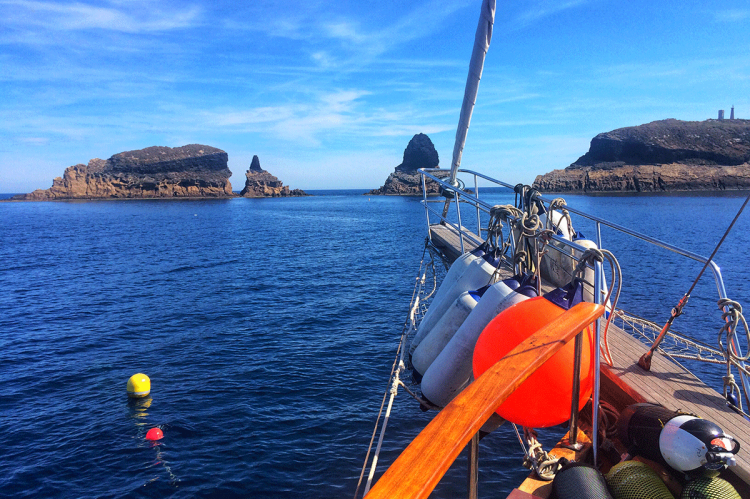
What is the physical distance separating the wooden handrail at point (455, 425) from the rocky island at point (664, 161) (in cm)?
11646

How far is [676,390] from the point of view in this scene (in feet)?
14.5

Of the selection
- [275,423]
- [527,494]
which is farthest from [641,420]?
[275,423]

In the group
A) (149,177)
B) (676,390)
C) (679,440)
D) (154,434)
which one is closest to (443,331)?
(676,390)

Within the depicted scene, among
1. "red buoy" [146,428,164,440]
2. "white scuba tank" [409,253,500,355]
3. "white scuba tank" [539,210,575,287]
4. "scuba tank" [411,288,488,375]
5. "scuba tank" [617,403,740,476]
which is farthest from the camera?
"red buoy" [146,428,164,440]

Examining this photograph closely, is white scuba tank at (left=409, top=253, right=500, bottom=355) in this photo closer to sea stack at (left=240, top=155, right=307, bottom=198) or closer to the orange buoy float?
the orange buoy float

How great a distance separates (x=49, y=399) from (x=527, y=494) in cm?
1345

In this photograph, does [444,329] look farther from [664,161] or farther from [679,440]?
[664,161]

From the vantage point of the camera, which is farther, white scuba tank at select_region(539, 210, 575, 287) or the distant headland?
the distant headland

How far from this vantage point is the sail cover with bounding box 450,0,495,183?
6242 mm

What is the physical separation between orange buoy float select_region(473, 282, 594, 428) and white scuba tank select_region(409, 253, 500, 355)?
2.64 m

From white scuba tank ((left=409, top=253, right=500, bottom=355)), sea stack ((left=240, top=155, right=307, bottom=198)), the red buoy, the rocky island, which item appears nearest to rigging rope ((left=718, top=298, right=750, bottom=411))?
white scuba tank ((left=409, top=253, right=500, bottom=355))

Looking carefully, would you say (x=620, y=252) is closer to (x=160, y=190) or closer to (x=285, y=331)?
(x=285, y=331)

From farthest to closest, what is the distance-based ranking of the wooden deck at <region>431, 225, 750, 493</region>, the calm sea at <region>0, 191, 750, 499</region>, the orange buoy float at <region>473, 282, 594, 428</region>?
the calm sea at <region>0, 191, 750, 499</region>
the wooden deck at <region>431, 225, 750, 493</region>
the orange buoy float at <region>473, 282, 594, 428</region>

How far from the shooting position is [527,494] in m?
3.01
